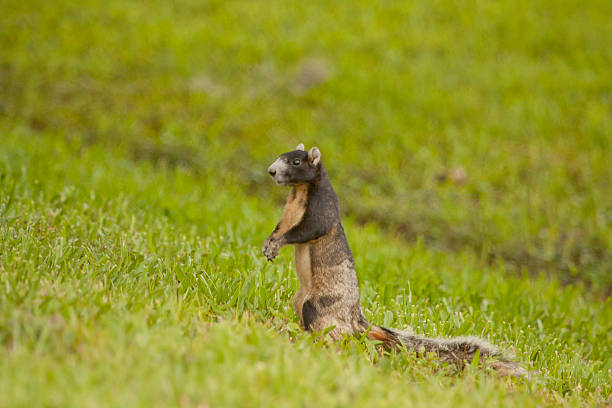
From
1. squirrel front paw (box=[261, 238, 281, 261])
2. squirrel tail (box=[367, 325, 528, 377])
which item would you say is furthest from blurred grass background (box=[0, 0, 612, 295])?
squirrel front paw (box=[261, 238, 281, 261])

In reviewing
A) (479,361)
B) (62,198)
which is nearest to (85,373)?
(479,361)

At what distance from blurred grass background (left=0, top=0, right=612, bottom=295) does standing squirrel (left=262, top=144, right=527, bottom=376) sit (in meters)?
5.39

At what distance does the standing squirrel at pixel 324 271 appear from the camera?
3.99 m

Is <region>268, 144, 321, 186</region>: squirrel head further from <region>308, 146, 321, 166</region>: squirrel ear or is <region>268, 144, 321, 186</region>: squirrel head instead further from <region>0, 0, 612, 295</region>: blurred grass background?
<region>0, 0, 612, 295</region>: blurred grass background

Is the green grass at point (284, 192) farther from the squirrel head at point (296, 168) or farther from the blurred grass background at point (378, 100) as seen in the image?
the squirrel head at point (296, 168)

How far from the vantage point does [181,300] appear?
373 centimetres

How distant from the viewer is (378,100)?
13109mm

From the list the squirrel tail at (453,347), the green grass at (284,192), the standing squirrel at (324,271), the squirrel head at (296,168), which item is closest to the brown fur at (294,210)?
the standing squirrel at (324,271)

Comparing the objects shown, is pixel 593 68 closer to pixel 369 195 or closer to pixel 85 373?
pixel 369 195

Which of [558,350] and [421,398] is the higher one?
[421,398]

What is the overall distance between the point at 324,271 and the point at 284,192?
6.58 metres

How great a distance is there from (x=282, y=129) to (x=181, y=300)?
28.5 ft

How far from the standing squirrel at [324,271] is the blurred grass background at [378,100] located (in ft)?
17.7

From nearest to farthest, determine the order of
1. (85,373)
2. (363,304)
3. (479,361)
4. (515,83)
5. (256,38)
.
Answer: (85,373)
(479,361)
(363,304)
(515,83)
(256,38)
